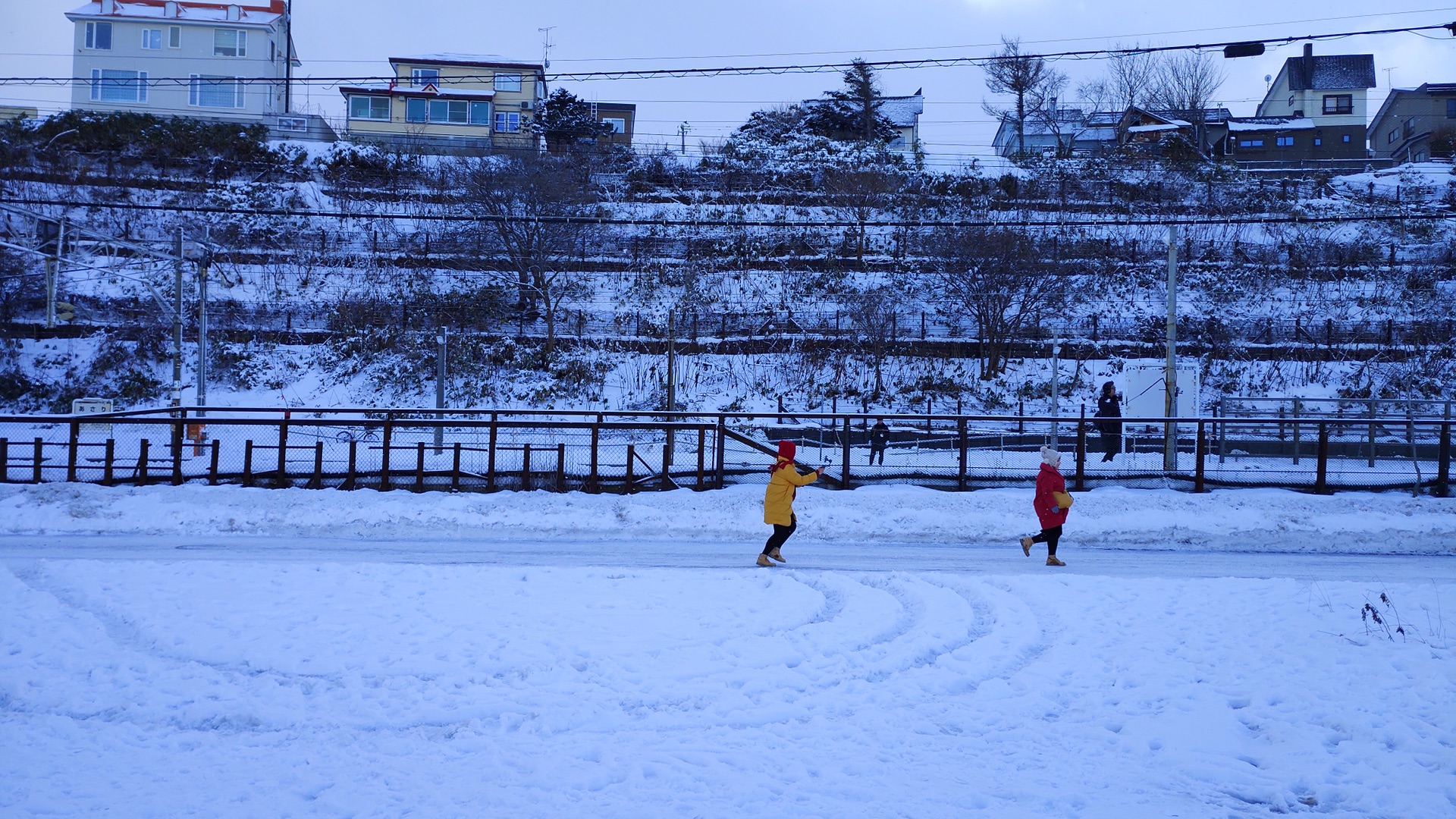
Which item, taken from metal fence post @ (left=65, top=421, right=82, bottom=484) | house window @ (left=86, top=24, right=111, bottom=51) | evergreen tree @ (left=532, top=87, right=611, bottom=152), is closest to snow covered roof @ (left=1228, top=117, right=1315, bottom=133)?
evergreen tree @ (left=532, top=87, right=611, bottom=152)

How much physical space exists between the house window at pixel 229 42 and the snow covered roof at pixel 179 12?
62cm

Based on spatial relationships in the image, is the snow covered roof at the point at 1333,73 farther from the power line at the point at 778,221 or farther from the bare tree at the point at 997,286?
the bare tree at the point at 997,286

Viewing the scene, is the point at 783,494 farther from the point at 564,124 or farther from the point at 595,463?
the point at 564,124

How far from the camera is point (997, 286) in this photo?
34281 mm

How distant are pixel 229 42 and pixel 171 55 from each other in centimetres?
302

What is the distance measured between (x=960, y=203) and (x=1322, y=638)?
37925 mm

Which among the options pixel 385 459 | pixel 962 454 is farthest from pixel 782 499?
pixel 385 459

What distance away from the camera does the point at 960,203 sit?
43.1 meters

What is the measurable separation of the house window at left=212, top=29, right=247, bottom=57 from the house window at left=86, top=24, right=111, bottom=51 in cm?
524

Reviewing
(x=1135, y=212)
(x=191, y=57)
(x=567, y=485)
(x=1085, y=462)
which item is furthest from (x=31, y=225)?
(x=1135, y=212)

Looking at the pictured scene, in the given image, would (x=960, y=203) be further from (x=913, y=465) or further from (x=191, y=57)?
(x=191, y=57)

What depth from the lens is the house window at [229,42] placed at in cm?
5256

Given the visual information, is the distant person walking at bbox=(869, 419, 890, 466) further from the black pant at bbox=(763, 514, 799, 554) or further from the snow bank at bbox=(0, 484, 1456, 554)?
the black pant at bbox=(763, 514, 799, 554)

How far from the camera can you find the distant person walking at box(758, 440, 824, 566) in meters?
10.9
